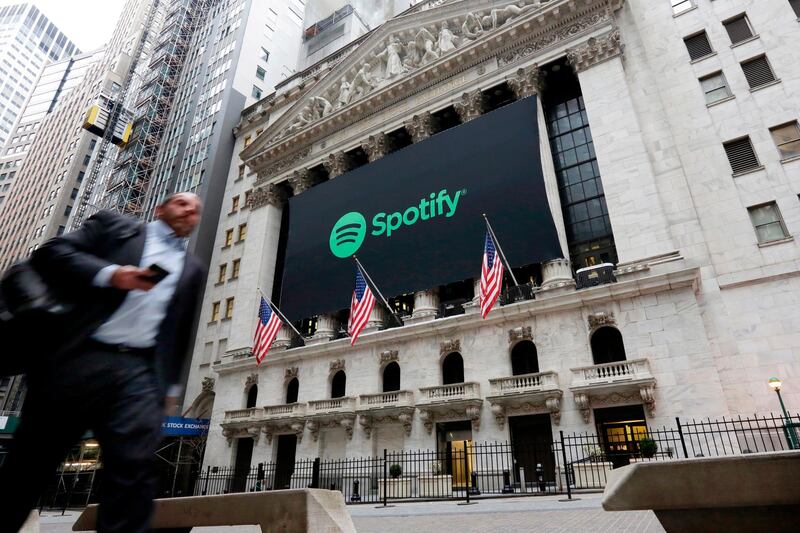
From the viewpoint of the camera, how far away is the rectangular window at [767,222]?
762 inches

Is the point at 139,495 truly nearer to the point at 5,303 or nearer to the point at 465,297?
the point at 5,303

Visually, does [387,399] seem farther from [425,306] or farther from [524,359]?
[524,359]

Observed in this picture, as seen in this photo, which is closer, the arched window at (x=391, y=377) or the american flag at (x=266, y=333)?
the american flag at (x=266, y=333)

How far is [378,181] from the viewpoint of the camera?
30844mm

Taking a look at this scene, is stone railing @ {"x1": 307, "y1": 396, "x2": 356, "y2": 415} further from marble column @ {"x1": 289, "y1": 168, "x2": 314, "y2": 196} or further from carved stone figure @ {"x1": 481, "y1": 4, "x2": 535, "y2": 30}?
carved stone figure @ {"x1": 481, "y1": 4, "x2": 535, "y2": 30}

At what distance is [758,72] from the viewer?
2211 cm

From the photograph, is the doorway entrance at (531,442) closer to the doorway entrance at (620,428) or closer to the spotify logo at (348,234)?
the doorway entrance at (620,428)

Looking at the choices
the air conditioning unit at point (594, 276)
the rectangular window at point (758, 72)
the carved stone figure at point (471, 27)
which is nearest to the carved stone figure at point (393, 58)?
the carved stone figure at point (471, 27)

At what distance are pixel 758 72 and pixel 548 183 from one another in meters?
10.8

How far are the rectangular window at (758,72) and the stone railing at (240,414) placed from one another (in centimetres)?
3223

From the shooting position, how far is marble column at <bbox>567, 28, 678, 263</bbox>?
21047 mm

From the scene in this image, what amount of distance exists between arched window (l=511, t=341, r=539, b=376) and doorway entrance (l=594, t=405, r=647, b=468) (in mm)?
3447

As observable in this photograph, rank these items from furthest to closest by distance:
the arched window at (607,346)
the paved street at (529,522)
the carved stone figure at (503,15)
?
the carved stone figure at (503,15) → the arched window at (607,346) → the paved street at (529,522)

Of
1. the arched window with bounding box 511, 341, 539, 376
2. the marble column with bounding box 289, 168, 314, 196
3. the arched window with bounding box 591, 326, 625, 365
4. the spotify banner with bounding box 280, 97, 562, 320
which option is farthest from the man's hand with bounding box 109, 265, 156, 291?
the marble column with bounding box 289, 168, 314, 196
